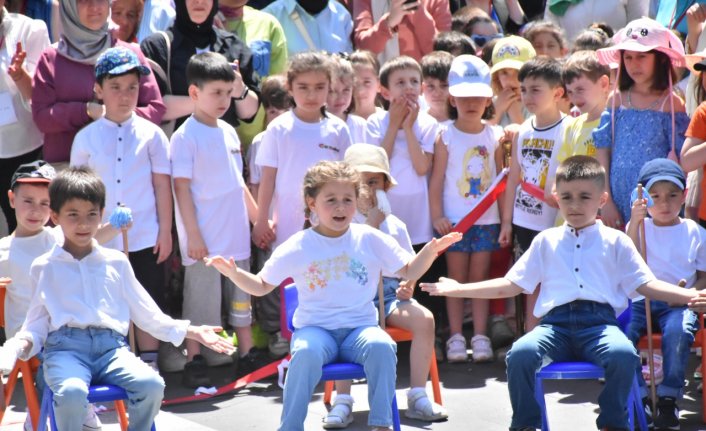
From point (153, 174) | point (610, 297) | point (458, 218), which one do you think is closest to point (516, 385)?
point (610, 297)

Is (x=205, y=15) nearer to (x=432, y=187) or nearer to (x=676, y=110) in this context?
(x=432, y=187)

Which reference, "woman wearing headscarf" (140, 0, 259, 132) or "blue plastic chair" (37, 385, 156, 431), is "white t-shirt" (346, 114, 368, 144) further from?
"blue plastic chair" (37, 385, 156, 431)

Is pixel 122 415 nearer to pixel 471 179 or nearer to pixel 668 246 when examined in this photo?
pixel 471 179

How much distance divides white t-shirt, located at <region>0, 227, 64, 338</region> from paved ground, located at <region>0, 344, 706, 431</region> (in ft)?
1.88

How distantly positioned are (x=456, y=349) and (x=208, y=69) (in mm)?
2243

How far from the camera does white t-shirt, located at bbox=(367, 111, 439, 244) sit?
7.19 m

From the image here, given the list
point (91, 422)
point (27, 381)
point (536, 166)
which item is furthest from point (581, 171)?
point (27, 381)

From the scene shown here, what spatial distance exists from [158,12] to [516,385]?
13.3 ft

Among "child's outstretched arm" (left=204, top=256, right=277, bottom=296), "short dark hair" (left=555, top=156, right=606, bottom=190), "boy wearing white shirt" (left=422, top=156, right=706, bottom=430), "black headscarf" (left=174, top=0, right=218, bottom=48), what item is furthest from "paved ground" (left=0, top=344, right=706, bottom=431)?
"black headscarf" (left=174, top=0, right=218, bottom=48)

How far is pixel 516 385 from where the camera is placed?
17.4 feet

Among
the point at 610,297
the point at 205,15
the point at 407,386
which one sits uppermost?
the point at 205,15

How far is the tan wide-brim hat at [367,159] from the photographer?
20.8 feet

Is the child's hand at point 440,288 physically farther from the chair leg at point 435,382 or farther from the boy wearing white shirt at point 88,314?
the boy wearing white shirt at point 88,314

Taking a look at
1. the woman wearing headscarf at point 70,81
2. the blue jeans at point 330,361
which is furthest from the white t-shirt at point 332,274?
the woman wearing headscarf at point 70,81
